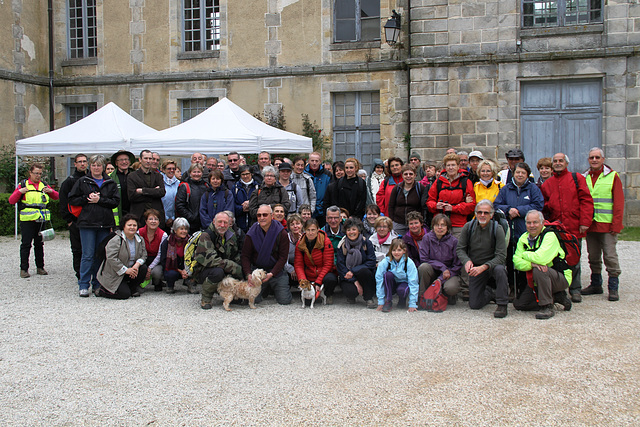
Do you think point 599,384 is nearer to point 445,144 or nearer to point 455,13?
point 445,144

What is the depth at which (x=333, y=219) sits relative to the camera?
6.80 meters

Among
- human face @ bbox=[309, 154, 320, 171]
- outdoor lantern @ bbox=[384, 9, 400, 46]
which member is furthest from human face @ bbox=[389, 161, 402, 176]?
outdoor lantern @ bbox=[384, 9, 400, 46]

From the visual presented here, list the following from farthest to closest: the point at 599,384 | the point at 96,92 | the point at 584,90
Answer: the point at 96,92 < the point at 584,90 < the point at 599,384

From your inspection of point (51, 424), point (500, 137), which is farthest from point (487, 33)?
point (51, 424)

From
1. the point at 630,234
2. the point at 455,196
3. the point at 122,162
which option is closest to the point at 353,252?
the point at 455,196

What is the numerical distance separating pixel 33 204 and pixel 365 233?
485cm

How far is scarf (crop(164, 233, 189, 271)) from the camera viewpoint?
23.4 ft

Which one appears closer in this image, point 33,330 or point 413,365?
point 413,365

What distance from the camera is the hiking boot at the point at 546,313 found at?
5.64 meters

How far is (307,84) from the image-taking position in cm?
1438

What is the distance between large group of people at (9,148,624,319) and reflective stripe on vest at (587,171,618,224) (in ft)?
0.04

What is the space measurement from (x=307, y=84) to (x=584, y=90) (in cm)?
617

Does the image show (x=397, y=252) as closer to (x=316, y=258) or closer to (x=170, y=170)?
(x=316, y=258)

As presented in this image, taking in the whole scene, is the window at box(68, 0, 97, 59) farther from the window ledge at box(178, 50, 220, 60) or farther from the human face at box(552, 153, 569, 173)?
the human face at box(552, 153, 569, 173)
